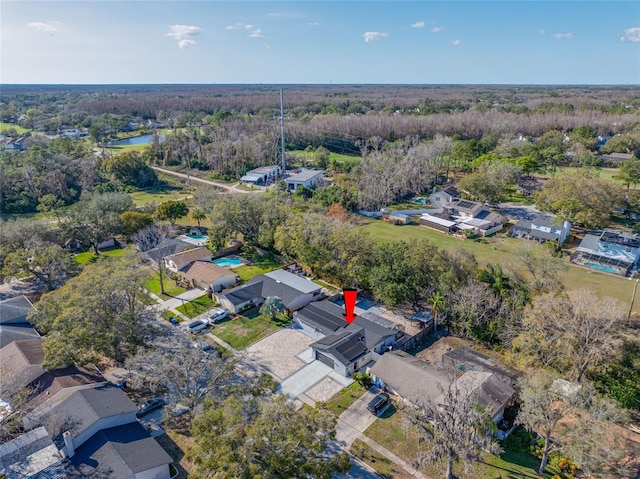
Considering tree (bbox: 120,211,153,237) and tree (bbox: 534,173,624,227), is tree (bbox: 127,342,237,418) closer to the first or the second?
tree (bbox: 120,211,153,237)

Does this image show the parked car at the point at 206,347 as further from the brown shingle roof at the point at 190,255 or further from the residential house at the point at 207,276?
the brown shingle roof at the point at 190,255

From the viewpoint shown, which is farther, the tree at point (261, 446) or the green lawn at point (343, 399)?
the green lawn at point (343, 399)

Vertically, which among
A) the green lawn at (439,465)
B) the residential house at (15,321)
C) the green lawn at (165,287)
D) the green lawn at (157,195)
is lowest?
the green lawn at (439,465)

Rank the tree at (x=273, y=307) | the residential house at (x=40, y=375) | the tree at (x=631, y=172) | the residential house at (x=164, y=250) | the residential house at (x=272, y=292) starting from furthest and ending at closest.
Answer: the tree at (x=631, y=172) < the residential house at (x=164, y=250) < the residential house at (x=272, y=292) < the tree at (x=273, y=307) < the residential house at (x=40, y=375)

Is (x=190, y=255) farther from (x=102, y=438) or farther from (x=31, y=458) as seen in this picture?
(x=31, y=458)

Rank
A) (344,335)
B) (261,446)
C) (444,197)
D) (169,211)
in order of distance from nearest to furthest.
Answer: (261,446)
(344,335)
(169,211)
(444,197)

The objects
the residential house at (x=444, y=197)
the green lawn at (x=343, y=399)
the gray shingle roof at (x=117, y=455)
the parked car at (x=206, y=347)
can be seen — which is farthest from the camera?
the residential house at (x=444, y=197)

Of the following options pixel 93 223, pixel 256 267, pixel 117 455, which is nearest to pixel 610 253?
pixel 256 267

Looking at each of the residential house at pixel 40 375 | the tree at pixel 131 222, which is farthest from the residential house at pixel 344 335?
the tree at pixel 131 222
